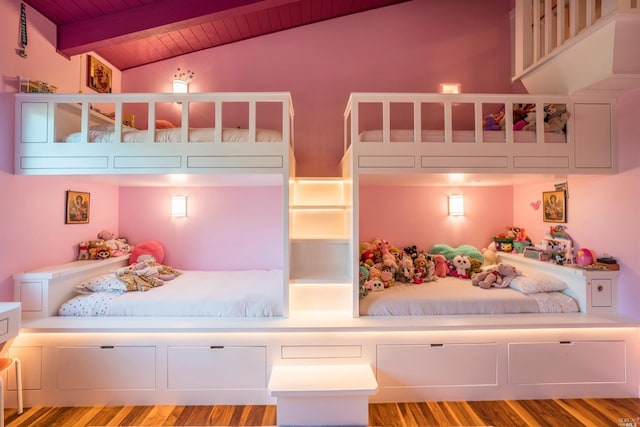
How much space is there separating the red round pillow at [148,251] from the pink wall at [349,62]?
1.91 m

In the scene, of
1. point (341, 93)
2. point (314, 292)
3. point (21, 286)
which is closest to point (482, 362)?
point (314, 292)

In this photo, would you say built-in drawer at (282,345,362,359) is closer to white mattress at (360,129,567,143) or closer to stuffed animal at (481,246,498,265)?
white mattress at (360,129,567,143)

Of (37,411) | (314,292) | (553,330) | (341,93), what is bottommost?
(37,411)

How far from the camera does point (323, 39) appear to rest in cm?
410

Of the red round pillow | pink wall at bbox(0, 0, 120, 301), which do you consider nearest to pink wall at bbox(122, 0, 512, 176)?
pink wall at bbox(0, 0, 120, 301)

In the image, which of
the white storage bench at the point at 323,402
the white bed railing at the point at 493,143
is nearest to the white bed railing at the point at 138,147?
the white bed railing at the point at 493,143

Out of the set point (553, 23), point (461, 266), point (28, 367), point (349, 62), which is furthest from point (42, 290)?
point (553, 23)

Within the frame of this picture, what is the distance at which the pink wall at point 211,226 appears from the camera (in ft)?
12.7

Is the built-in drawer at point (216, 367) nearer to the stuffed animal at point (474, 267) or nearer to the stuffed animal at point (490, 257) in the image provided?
the stuffed animal at point (474, 267)

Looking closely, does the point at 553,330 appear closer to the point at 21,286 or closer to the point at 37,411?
the point at 37,411

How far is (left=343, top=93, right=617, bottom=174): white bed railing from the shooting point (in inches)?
99.4

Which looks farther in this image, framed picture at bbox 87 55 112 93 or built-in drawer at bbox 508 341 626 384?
framed picture at bbox 87 55 112 93

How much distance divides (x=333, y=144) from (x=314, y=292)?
81.7 inches

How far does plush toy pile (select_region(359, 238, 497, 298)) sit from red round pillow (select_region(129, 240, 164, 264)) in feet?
7.56
